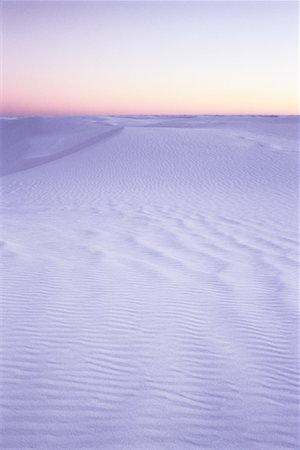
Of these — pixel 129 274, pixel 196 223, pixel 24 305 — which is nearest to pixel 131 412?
pixel 24 305

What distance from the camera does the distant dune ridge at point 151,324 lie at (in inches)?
136

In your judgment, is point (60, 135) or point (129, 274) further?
point (60, 135)

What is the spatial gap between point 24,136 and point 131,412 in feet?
99.9

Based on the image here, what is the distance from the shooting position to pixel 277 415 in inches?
142

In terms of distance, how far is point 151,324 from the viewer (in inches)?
202

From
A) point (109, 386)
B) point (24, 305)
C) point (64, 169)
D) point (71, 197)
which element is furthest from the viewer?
point (64, 169)

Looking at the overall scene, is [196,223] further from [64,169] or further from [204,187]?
[64,169]

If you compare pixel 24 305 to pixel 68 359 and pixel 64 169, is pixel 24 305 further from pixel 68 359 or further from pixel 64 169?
pixel 64 169

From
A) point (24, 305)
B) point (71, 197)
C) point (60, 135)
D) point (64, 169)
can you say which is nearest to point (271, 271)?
point (24, 305)

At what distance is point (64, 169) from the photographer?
64.1ft

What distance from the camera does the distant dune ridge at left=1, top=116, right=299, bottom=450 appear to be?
346 centimetres

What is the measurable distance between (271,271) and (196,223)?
364cm

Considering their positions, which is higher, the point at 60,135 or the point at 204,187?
the point at 60,135

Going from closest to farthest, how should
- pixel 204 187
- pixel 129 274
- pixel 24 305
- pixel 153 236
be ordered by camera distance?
pixel 24 305 < pixel 129 274 < pixel 153 236 < pixel 204 187
